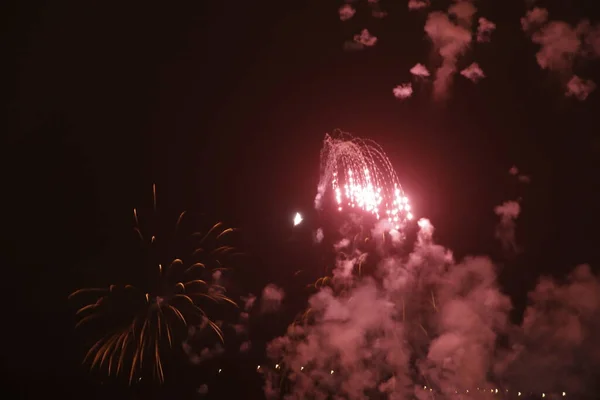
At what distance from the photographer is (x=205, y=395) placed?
2467 centimetres

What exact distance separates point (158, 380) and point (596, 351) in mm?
20312

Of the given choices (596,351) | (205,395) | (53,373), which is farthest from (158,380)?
(596,351)

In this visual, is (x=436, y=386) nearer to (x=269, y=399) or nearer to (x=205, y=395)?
(x=269, y=399)

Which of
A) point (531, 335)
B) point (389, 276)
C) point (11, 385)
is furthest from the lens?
point (531, 335)

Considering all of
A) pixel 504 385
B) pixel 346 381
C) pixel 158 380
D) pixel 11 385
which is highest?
pixel 504 385

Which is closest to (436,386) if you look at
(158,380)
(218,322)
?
(218,322)

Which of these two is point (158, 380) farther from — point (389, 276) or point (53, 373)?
point (389, 276)

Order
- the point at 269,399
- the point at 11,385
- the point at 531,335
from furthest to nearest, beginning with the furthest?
1. the point at 531,335
2. the point at 269,399
3. the point at 11,385

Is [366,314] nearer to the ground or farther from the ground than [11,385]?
farther from the ground

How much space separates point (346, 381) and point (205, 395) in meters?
6.84

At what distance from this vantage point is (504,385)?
26328mm

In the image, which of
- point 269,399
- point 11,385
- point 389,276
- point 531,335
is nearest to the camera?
point 11,385

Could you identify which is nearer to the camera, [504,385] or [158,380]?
[158,380]

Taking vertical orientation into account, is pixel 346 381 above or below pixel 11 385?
above
